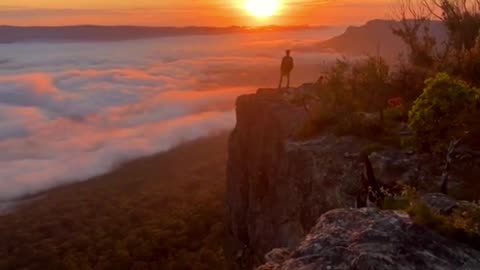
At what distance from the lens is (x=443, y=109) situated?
19.5m

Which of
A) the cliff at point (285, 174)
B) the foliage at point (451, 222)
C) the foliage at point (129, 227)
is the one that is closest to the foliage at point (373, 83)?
the cliff at point (285, 174)

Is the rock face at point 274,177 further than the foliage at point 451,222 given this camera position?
Yes

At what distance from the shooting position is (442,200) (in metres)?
17.2

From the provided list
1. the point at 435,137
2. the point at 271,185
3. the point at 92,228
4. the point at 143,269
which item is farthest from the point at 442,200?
the point at 92,228

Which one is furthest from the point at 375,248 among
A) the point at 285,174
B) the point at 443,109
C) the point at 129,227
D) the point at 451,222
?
the point at 129,227

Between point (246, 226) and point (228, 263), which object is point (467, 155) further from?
point (228, 263)

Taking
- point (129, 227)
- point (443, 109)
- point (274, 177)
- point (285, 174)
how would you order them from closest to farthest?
point (443, 109), point (285, 174), point (274, 177), point (129, 227)

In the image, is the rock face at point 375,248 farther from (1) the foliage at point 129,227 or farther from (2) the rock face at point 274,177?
(1) the foliage at point 129,227

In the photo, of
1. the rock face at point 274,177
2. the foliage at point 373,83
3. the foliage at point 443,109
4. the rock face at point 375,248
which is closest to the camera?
the rock face at point 375,248

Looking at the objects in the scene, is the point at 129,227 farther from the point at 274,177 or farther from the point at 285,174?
the point at 285,174

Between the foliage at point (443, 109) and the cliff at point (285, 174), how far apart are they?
222cm

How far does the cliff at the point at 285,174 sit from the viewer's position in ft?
80.3

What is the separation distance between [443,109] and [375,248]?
8.51 meters

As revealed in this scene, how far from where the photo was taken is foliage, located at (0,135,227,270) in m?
74.2
